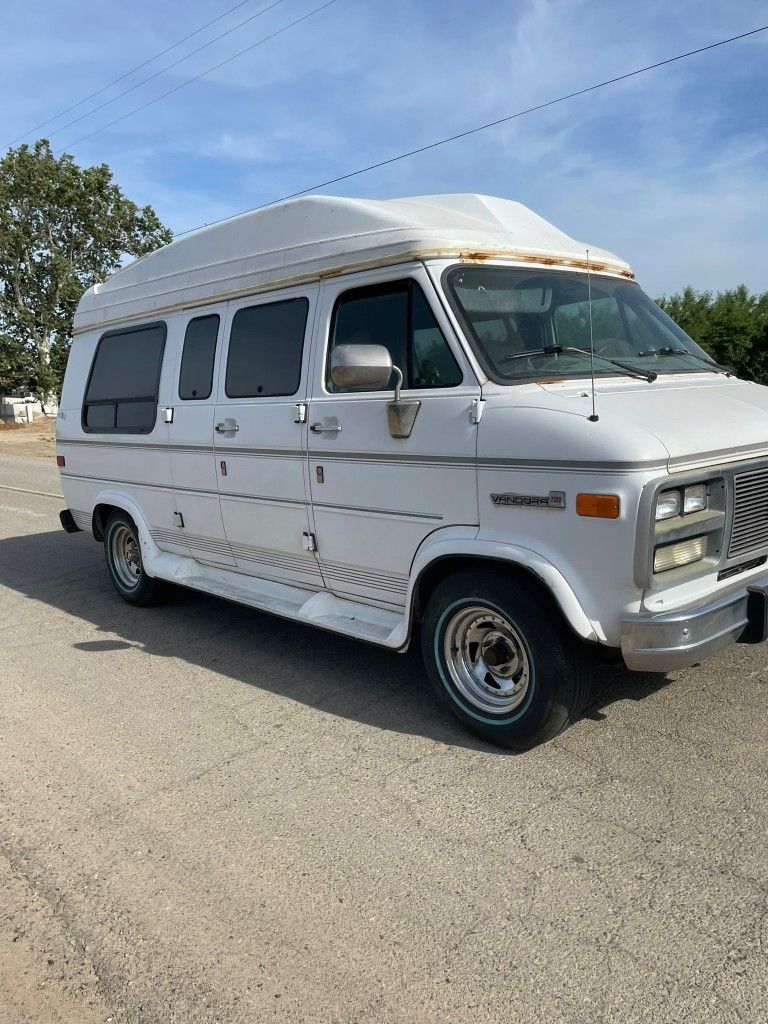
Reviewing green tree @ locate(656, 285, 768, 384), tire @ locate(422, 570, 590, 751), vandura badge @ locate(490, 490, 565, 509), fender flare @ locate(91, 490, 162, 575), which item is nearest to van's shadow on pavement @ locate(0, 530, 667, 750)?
tire @ locate(422, 570, 590, 751)

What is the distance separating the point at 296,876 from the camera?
312 cm

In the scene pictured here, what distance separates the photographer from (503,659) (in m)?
4.10

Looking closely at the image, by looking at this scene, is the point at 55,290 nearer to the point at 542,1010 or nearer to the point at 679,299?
the point at 679,299

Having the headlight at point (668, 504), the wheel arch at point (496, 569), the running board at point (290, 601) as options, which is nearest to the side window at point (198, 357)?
the running board at point (290, 601)

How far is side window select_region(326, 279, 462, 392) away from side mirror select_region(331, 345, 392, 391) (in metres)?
0.18

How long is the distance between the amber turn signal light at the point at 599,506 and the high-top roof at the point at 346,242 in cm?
150

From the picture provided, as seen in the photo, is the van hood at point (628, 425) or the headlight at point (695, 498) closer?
the van hood at point (628, 425)

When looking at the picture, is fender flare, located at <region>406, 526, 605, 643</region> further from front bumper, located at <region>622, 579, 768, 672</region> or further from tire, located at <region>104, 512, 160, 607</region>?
tire, located at <region>104, 512, 160, 607</region>

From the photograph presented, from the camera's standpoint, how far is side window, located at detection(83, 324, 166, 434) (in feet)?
20.5

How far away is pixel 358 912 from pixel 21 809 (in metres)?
1.71

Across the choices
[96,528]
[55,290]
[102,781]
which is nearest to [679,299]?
[55,290]

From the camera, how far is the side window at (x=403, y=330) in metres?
4.13

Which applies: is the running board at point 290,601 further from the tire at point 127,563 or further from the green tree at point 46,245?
the green tree at point 46,245

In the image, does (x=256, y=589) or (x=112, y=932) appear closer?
(x=112, y=932)
